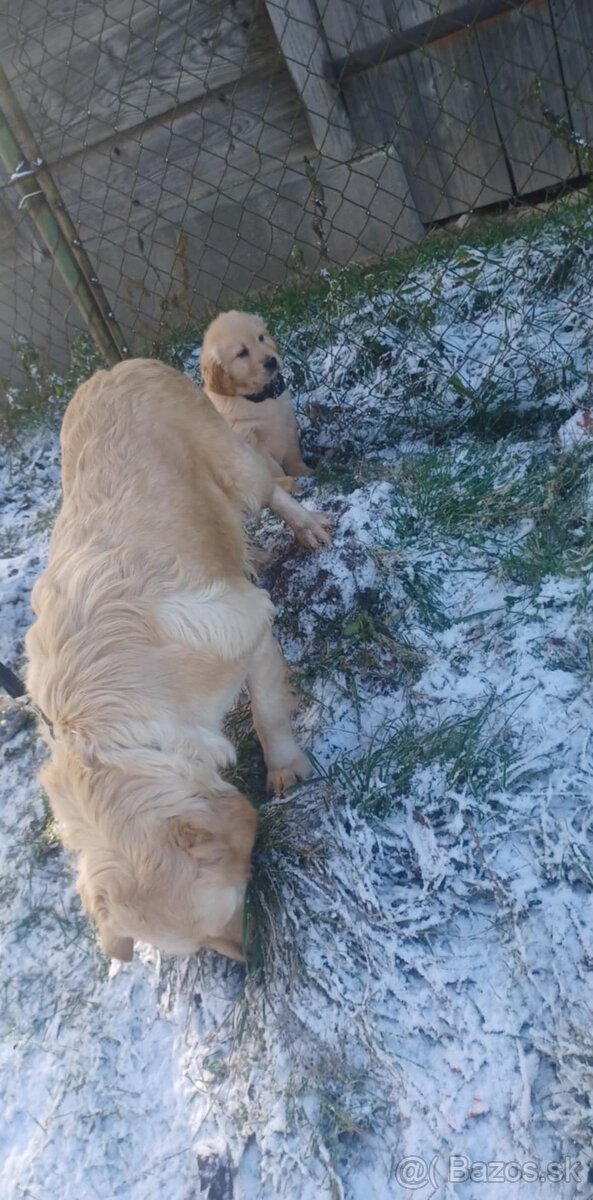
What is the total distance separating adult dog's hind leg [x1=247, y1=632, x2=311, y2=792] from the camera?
2.55 m

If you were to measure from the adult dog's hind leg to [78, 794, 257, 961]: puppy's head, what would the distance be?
0.56 meters

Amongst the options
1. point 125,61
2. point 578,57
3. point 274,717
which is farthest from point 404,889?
point 125,61

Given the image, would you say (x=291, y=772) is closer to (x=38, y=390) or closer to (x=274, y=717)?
(x=274, y=717)

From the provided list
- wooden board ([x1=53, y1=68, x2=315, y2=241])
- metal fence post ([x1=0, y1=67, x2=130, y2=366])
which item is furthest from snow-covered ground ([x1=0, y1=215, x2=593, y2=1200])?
metal fence post ([x1=0, y1=67, x2=130, y2=366])

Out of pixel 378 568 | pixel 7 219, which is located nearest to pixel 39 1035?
pixel 378 568

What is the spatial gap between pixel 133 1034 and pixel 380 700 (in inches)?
48.3

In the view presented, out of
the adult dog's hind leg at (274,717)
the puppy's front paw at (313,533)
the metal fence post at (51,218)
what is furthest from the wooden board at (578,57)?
the adult dog's hind leg at (274,717)

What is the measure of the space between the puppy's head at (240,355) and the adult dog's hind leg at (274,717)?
134 centimetres

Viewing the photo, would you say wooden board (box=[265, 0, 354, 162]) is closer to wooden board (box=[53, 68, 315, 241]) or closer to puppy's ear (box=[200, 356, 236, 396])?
wooden board (box=[53, 68, 315, 241])

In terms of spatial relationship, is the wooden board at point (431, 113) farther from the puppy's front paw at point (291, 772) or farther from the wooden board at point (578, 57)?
the puppy's front paw at point (291, 772)

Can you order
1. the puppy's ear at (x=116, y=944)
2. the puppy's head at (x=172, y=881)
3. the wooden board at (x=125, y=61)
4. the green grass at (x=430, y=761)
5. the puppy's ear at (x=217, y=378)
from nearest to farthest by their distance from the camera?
the puppy's head at (x=172, y=881)
the puppy's ear at (x=116, y=944)
the green grass at (x=430, y=761)
the puppy's ear at (x=217, y=378)
the wooden board at (x=125, y=61)

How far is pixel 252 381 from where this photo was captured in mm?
3484

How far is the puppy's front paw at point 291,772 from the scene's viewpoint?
2.66 metres

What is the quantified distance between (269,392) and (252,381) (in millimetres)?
83
